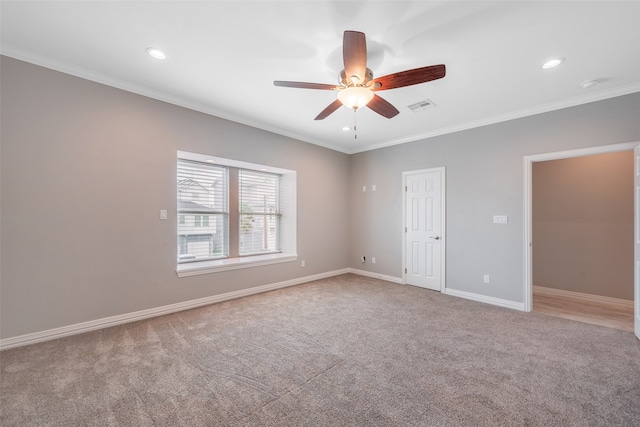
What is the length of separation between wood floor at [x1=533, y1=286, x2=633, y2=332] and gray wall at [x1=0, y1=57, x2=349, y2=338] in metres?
4.72

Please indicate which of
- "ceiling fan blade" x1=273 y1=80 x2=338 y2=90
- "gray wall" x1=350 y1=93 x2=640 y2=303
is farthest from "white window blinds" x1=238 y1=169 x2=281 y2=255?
"ceiling fan blade" x1=273 y1=80 x2=338 y2=90

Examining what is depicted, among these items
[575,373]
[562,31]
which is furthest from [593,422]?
[562,31]

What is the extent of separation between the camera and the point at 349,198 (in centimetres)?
593

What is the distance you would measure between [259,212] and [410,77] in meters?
3.40

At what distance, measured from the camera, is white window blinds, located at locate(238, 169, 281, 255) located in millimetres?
4566

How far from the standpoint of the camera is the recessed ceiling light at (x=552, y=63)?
2504 millimetres

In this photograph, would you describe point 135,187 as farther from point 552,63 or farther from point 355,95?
point 552,63

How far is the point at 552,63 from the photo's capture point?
2551 mm

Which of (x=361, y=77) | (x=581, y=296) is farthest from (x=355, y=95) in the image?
(x=581, y=296)

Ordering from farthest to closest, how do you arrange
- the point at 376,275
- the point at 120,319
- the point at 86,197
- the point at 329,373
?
the point at 376,275, the point at 120,319, the point at 86,197, the point at 329,373

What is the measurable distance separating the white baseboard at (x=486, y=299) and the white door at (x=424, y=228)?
0.20 m

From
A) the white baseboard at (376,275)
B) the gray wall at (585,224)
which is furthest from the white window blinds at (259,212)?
the gray wall at (585,224)

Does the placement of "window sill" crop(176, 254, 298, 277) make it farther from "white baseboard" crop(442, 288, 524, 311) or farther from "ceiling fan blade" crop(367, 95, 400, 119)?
"ceiling fan blade" crop(367, 95, 400, 119)

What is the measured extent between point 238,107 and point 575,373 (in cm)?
454
